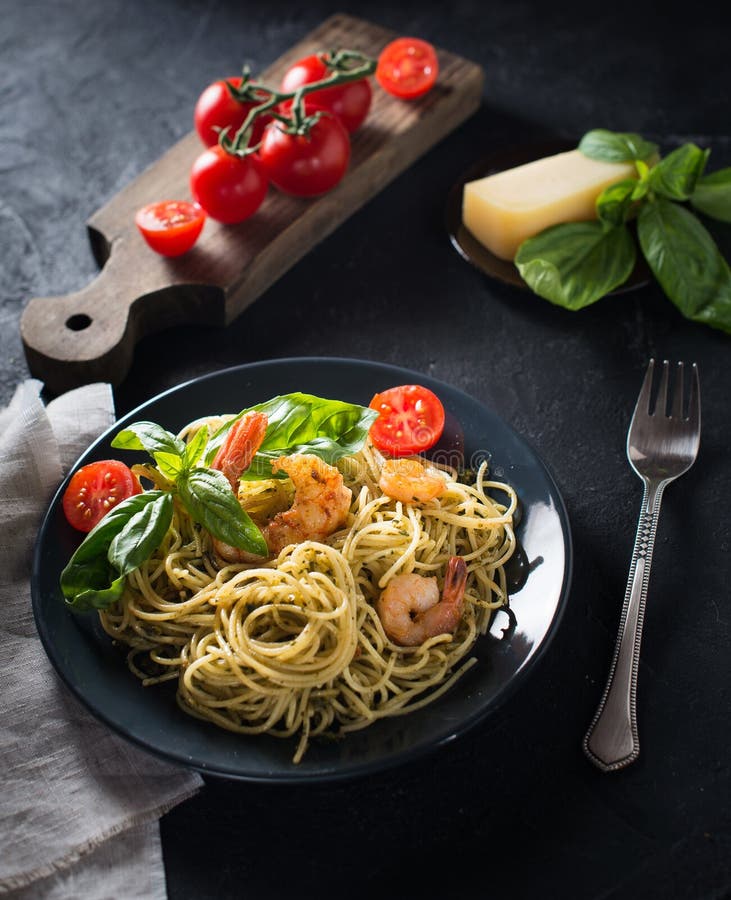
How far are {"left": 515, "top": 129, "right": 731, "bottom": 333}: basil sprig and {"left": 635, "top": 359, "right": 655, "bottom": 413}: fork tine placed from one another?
16.8 inches

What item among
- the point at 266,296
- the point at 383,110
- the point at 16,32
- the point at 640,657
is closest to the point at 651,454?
the point at 640,657

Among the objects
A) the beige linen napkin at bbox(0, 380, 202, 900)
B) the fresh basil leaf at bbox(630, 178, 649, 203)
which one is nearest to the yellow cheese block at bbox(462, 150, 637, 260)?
the fresh basil leaf at bbox(630, 178, 649, 203)

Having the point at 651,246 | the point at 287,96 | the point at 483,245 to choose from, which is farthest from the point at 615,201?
the point at 287,96

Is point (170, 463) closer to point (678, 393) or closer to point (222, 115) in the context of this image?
point (678, 393)

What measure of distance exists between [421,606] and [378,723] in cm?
34

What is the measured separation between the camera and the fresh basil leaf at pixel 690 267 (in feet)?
12.9

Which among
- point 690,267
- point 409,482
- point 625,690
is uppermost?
point 409,482

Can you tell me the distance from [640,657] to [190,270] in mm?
2192

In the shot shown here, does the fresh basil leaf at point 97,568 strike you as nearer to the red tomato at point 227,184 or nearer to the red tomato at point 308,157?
the red tomato at point 227,184

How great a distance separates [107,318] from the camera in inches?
153

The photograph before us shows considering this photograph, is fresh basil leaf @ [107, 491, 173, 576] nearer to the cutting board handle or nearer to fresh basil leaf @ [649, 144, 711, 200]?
the cutting board handle

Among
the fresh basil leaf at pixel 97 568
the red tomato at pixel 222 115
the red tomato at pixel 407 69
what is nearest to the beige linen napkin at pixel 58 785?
the fresh basil leaf at pixel 97 568

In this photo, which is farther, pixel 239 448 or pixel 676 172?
pixel 676 172

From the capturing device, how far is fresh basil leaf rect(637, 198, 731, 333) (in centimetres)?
392
